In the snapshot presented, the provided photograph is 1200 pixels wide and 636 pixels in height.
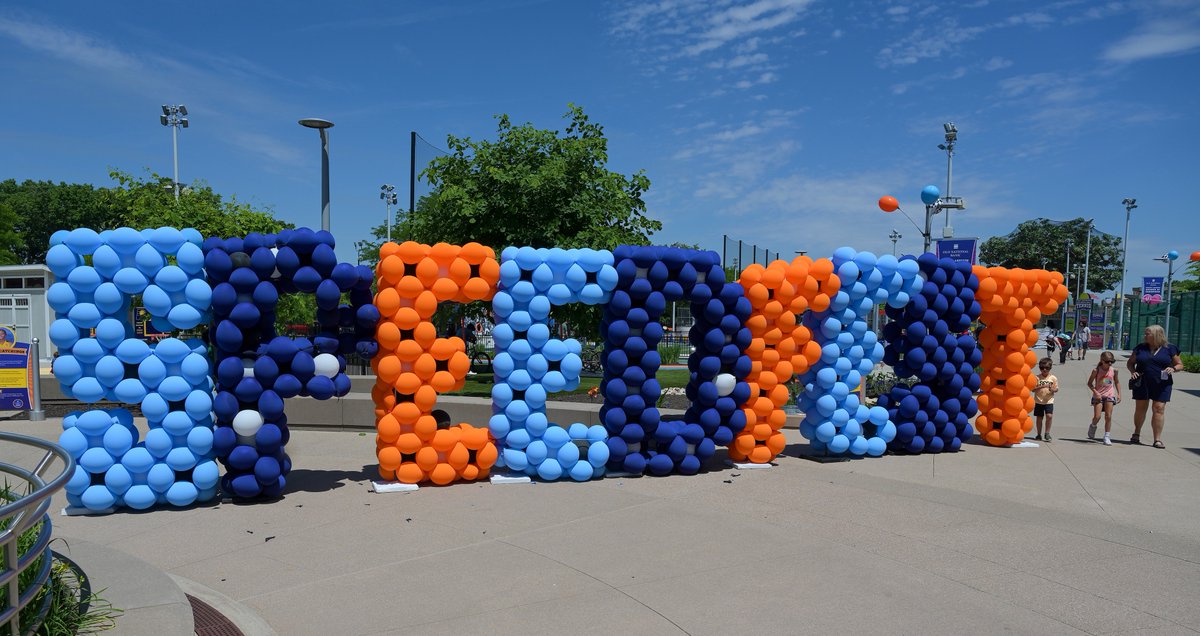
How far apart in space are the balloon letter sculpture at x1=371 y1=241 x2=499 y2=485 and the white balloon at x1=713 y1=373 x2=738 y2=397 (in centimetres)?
271

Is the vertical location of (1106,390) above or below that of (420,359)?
below

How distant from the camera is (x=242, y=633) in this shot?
4547 millimetres

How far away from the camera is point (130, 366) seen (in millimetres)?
7312

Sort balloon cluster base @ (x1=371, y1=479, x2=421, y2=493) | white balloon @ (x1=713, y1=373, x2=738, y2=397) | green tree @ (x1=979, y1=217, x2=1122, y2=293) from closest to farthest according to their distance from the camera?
balloon cluster base @ (x1=371, y1=479, x2=421, y2=493) → white balloon @ (x1=713, y1=373, x2=738, y2=397) → green tree @ (x1=979, y1=217, x2=1122, y2=293)

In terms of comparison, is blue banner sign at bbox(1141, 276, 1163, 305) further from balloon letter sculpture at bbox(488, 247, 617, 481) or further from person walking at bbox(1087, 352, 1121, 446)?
balloon letter sculpture at bbox(488, 247, 617, 481)

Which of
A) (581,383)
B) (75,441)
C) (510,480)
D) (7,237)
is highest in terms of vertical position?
(7,237)

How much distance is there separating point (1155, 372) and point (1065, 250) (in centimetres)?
5441

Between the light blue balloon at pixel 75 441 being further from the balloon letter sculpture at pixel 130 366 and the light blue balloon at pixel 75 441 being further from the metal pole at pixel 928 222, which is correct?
the metal pole at pixel 928 222

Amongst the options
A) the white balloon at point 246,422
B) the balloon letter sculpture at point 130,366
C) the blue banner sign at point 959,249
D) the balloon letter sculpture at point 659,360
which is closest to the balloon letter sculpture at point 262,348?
the white balloon at point 246,422

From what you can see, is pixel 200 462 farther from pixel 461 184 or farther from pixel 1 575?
pixel 461 184

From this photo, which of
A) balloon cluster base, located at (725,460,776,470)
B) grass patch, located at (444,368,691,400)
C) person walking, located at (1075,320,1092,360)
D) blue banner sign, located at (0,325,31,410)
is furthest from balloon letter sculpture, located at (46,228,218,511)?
person walking, located at (1075,320,1092,360)

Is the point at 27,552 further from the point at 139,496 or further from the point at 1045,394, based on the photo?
the point at 1045,394

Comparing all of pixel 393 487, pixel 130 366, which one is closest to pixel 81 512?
pixel 130 366

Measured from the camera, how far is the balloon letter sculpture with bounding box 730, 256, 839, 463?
9062 millimetres
